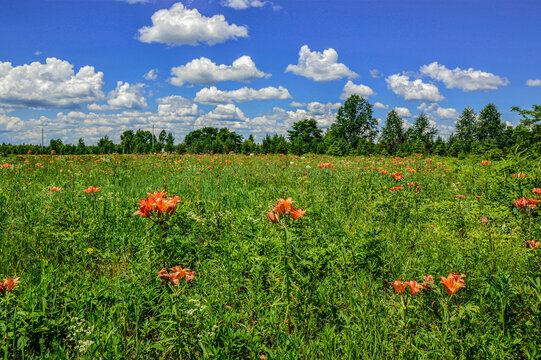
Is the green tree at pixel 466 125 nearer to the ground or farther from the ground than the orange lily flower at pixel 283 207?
farther from the ground

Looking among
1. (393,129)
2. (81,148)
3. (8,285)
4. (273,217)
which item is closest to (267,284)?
(273,217)

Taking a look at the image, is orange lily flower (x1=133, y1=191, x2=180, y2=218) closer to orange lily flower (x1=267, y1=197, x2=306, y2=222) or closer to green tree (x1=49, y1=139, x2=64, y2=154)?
orange lily flower (x1=267, y1=197, x2=306, y2=222)

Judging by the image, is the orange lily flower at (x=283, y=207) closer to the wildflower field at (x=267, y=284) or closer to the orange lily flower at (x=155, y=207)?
the wildflower field at (x=267, y=284)

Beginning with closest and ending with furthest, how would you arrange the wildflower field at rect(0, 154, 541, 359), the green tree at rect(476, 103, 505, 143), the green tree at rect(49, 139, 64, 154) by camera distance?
the wildflower field at rect(0, 154, 541, 359)
the green tree at rect(49, 139, 64, 154)
the green tree at rect(476, 103, 505, 143)

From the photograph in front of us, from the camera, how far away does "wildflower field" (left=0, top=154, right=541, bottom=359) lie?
1.60 m

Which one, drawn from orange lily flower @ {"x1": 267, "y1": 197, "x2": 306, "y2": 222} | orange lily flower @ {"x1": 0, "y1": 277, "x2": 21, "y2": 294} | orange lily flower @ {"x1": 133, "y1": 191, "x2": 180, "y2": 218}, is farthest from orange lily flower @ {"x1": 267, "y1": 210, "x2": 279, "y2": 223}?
orange lily flower @ {"x1": 0, "y1": 277, "x2": 21, "y2": 294}

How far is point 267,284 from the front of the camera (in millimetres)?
2404

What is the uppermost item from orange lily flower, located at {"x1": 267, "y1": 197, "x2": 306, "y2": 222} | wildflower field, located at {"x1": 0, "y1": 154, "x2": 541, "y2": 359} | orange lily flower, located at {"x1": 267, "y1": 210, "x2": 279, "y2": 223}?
orange lily flower, located at {"x1": 267, "y1": 197, "x2": 306, "y2": 222}

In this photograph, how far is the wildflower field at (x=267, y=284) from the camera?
160cm

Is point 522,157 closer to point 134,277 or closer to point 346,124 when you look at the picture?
point 134,277

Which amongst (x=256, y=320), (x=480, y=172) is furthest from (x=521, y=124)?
(x=256, y=320)

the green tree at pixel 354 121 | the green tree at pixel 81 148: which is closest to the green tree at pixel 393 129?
the green tree at pixel 354 121

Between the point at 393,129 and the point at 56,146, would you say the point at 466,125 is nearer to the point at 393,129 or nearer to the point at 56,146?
the point at 393,129

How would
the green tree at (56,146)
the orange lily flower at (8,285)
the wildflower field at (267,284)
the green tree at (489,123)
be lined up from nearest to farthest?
the wildflower field at (267,284), the orange lily flower at (8,285), the green tree at (56,146), the green tree at (489,123)
